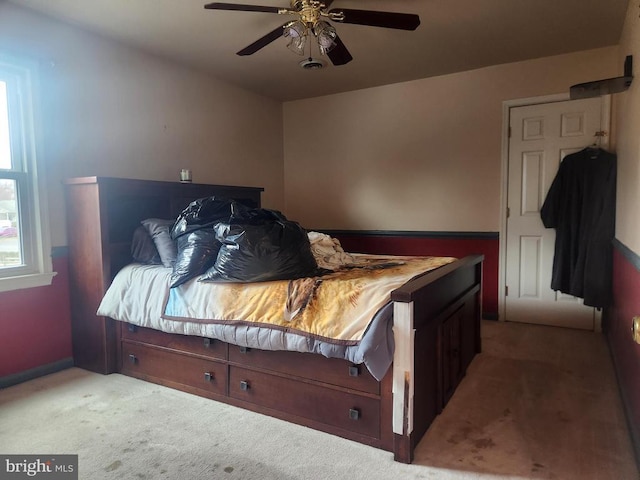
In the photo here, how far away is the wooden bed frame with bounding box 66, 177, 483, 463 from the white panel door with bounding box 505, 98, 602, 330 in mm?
1148

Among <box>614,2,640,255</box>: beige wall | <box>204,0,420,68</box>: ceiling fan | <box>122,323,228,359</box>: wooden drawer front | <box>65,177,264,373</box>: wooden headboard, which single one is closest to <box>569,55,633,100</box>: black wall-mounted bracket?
<box>614,2,640,255</box>: beige wall

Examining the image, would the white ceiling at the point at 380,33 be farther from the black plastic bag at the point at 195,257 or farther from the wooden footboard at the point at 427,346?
the wooden footboard at the point at 427,346

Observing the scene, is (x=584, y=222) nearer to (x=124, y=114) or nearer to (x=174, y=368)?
(x=174, y=368)

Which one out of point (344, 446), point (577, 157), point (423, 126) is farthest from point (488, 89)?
point (344, 446)

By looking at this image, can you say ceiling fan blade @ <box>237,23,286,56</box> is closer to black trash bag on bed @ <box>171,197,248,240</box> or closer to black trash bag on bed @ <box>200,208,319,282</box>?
black trash bag on bed @ <box>171,197,248,240</box>

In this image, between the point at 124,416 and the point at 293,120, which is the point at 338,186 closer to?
the point at 293,120

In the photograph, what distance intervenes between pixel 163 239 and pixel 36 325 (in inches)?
40.4

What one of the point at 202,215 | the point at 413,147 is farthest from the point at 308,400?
the point at 413,147

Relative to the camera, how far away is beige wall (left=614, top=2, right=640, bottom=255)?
2.14 m

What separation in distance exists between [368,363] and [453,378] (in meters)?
0.90

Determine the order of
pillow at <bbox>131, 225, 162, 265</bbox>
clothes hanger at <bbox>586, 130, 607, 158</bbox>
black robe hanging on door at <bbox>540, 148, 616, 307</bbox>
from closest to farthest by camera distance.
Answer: pillow at <bbox>131, 225, 162, 265</bbox>, black robe hanging on door at <bbox>540, 148, 616, 307</bbox>, clothes hanger at <bbox>586, 130, 607, 158</bbox>

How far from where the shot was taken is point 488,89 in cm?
394

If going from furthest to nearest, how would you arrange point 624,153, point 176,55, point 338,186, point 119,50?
point 338,186 < point 176,55 < point 119,50 < point 624,153

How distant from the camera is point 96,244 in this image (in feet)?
9.00
